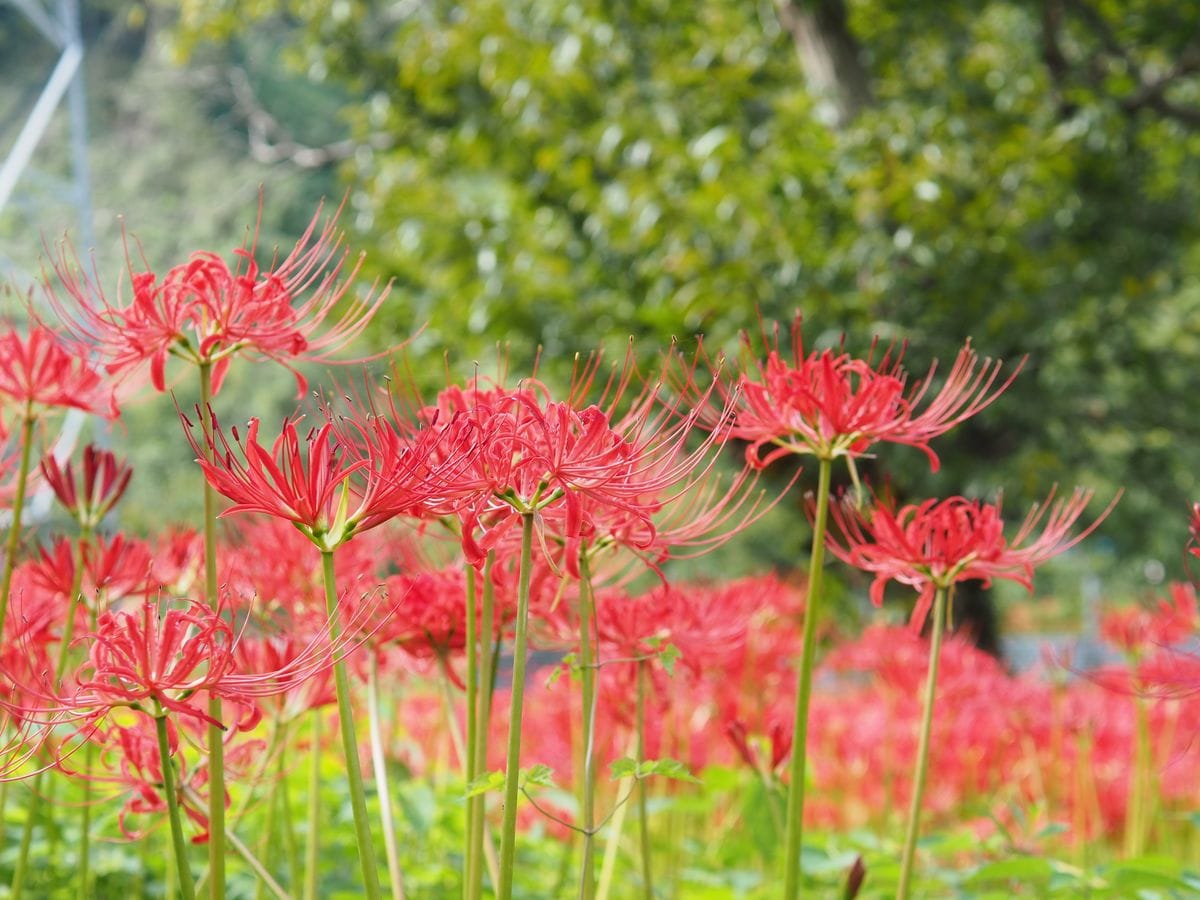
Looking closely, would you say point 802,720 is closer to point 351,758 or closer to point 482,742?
point 482,742

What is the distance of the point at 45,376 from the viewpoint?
4.46ft

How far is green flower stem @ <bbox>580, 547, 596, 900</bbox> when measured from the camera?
3.31 ft

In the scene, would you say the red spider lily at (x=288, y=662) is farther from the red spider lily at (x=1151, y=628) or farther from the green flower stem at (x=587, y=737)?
the red spider lily at (x=1151, y=628)

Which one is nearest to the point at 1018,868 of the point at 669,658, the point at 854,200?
the point at 669,658

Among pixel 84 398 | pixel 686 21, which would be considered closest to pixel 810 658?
pixel 84 398

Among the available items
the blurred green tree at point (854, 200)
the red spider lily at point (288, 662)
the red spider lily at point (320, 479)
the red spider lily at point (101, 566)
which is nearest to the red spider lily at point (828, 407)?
the red spider lily at point (320, 479)

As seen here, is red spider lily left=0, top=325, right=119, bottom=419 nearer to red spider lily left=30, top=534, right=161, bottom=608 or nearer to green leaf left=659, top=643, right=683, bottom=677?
red spider lily left=30, top=534, right=161, bottom=608

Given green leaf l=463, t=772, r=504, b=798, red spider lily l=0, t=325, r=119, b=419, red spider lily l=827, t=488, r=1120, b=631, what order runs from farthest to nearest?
red spider lily l=0, t=325, r=119, b=419, red spider lily l=827, t=488, r=1120, b=631, green leaf l=463, t=772, r=504, b=798

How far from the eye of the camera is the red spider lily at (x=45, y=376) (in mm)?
1339

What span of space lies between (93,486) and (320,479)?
2.06 ft

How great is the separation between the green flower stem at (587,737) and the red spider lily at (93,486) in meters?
0.56

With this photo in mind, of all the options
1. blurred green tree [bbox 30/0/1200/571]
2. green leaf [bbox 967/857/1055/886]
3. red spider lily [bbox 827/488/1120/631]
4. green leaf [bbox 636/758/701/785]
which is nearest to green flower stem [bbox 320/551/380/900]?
green leaf [bbox 636/758/701/785]

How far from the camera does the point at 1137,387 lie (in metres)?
4.95

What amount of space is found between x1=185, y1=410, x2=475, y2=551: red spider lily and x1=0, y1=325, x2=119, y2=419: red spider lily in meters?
0.54
